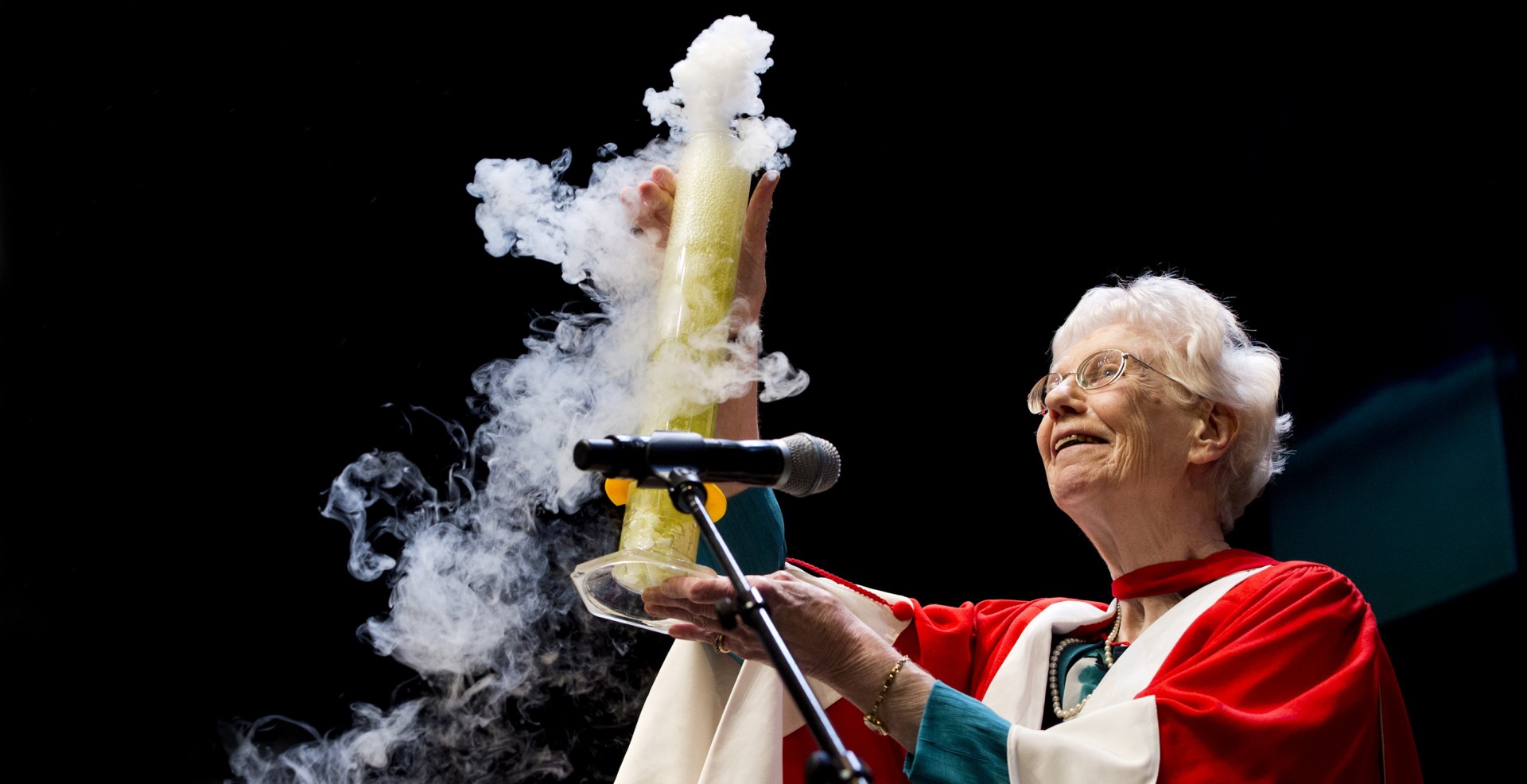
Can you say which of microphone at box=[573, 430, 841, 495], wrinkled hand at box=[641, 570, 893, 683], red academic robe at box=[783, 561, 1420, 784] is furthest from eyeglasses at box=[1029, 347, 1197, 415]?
microphone at box=[573, 430, 841, 495]

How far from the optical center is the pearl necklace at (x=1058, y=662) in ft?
6.38

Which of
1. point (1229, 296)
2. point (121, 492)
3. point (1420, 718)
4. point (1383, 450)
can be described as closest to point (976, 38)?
point (1229, 296)

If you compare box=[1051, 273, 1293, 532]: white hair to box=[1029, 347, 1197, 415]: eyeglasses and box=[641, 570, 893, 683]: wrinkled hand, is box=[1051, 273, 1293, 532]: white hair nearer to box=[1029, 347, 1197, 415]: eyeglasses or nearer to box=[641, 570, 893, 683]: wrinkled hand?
box=[1029, 347, 1197, 415]: eyeglasses

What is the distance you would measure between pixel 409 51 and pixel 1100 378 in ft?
6.51

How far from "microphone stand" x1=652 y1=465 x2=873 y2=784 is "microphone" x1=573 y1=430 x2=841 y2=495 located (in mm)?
14

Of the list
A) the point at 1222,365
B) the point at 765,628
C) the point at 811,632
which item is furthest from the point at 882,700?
the point at 1222,365

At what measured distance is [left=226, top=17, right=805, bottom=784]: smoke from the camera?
6.18 feet

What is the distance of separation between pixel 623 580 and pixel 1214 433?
118 centimetres

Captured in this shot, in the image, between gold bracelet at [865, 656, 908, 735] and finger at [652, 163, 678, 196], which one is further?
finger at [652, 163, 678, 196]

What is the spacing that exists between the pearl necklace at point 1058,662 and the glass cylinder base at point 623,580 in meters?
0.75

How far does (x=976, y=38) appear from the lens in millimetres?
3434

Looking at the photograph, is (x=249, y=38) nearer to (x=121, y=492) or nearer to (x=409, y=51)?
(x=409, y=51)

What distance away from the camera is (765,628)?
118cm

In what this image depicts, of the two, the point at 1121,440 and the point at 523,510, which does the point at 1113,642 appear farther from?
the point at 523,510
